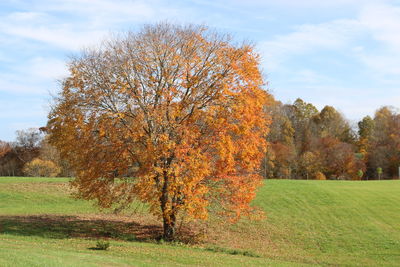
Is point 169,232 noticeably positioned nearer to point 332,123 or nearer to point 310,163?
point 310,163

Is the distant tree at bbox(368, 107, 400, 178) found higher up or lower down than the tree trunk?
higher up

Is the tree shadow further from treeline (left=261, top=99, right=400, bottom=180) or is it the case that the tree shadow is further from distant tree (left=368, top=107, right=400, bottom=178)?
distant tree (left=368, top=107, right=400, bottom=178)

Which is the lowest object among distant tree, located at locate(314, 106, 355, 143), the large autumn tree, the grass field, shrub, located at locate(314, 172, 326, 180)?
the grass field

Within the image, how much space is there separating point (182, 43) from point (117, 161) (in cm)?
663

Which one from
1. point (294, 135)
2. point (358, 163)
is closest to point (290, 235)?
point (358, 163)

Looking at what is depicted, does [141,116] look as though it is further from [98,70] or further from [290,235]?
[290,235]

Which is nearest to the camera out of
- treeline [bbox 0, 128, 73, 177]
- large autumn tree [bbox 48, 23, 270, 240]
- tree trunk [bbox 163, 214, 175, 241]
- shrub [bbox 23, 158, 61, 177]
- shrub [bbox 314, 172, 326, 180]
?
large autumn tree [bbox 48, 23, 270, 240]

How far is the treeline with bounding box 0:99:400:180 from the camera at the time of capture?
7056 centimetres

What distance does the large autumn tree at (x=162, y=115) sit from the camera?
19688mm

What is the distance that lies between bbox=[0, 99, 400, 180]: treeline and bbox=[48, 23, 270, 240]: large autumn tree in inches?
1790

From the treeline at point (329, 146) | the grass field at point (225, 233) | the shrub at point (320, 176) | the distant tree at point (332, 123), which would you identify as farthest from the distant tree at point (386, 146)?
the grass field at point (225, 233)

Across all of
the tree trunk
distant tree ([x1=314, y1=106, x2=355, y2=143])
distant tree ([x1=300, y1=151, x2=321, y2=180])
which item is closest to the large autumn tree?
the tree trunk

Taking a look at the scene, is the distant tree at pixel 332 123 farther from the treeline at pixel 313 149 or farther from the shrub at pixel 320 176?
the shrub at pixel 320 176

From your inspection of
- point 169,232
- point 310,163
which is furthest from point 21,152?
point 169,232
